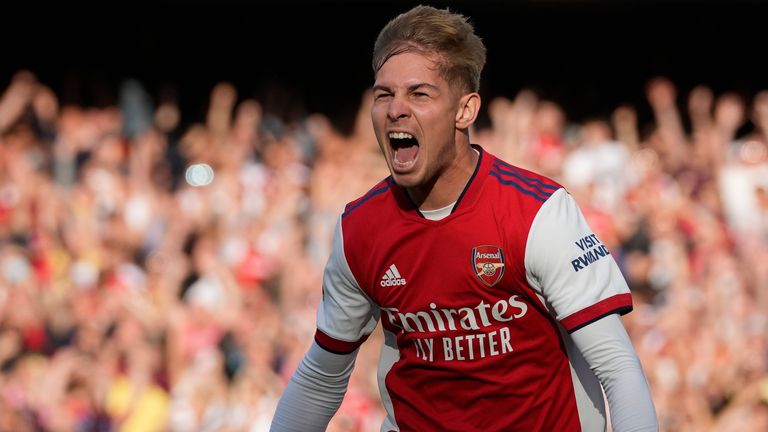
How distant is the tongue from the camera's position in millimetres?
3289

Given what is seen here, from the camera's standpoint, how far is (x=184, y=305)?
9781 mm

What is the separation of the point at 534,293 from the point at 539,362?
0.69ft

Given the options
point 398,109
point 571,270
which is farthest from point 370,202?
point 571,270

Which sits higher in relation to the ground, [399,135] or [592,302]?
[399,135]

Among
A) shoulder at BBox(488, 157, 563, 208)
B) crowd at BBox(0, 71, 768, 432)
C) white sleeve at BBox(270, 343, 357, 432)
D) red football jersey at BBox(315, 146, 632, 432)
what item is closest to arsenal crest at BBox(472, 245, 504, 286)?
red football jersey at BBox(315, 146, 632, 432)

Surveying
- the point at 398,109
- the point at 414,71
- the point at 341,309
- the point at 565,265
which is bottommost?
the point at 341,309

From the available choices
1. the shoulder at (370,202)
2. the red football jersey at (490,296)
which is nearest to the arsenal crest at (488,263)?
the red football jersey at (490,296)

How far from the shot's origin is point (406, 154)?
3.29 meters

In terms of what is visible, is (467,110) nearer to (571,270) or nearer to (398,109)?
(398,109)

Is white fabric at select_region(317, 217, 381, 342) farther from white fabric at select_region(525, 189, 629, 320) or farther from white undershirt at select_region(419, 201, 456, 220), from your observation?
white fabric at select_region(525, 189, 629, 320)

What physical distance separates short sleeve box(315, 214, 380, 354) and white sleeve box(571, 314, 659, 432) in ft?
2.45

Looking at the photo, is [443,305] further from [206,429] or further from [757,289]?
[757,289]

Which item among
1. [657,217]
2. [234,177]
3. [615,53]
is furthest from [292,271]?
[615,53]

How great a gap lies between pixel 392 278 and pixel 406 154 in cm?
37
